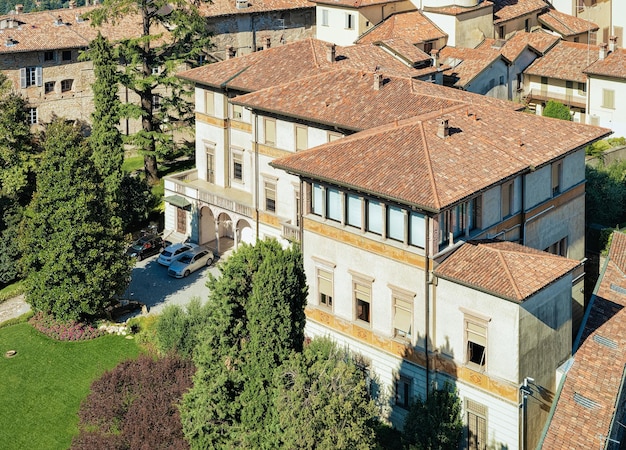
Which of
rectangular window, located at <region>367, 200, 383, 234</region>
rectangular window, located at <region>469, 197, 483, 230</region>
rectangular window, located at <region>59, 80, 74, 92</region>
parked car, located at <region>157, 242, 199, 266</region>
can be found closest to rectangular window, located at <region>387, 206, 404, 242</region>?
rectangular window, located at <region>367, 200, 383, 234</region>

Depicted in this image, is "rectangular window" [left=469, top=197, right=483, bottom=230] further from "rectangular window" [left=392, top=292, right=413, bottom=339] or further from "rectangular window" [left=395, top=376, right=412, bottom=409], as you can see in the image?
"rectangular window" [left=395, top=376, right=412, bottom=409]

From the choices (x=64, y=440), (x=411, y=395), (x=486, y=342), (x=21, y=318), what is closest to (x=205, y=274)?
(x=21, y=318)

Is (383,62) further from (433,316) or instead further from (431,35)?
(433,316)

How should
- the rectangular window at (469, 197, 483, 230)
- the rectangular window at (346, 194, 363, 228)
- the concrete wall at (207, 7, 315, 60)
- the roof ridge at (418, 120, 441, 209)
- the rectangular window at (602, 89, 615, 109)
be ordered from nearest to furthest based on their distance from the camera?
the roof ridge at (418, 120, 441, 209) → the rectangular window at (469, 197, 483, 230) → the rectangular window at (346, 194, 363, 228) → the rectangular window at (602, 89, 615, 109) → the concrete wall at (207, 7, 315, 60)

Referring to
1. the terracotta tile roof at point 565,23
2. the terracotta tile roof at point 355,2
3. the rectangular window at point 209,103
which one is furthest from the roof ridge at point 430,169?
the terracotta tile roof at point 565,23

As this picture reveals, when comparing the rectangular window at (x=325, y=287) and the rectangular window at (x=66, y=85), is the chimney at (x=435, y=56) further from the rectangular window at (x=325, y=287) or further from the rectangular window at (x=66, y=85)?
the rectangular window at (x=325, y=287)
